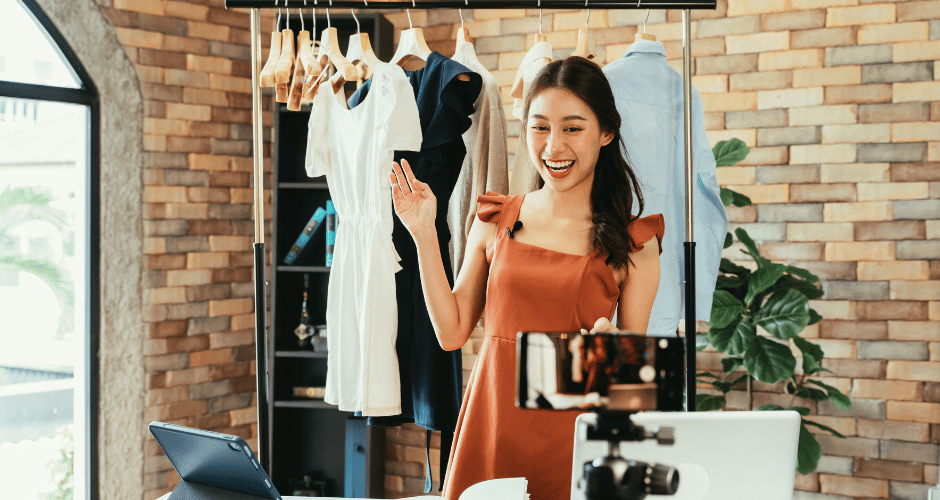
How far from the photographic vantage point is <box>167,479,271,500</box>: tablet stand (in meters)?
0.96

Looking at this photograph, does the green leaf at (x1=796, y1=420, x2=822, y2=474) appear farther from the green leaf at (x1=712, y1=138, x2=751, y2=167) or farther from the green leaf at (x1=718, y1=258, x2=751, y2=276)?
the green leaf at (x1=712, y1=138, x2=751, y2=167)

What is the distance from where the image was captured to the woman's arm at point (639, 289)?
4.44ft

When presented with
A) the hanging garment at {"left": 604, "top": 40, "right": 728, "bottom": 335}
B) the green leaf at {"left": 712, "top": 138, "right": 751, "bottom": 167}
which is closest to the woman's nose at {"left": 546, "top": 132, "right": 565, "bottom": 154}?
the hanging garment at {"left": 604, "top": 40, "right": 728, "bottom": 335}

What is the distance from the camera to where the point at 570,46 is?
2975 millimetres

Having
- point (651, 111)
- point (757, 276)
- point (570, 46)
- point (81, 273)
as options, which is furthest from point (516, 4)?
point (81, 273)

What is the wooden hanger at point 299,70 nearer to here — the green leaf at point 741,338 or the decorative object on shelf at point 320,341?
the decorative object on shelf at point 320,341

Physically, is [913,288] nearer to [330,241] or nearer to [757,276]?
[757,276]

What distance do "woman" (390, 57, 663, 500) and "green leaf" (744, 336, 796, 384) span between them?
3.80 ft

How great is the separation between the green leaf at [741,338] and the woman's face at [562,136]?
1280 mm

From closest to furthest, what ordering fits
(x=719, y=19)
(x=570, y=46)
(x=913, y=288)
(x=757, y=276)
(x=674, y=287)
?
(x=674, y=287) → (x=757, y=276) → (x=913, y=288) → (x=719, y=19) → (x=570, y=46)

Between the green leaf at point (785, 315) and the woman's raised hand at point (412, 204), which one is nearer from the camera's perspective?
the woman's raised hand at point (412, 204)

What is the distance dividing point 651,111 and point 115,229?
2.21m

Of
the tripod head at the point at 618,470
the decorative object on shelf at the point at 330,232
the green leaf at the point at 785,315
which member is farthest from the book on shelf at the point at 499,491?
the decorative object on shelf at the point at 330,232

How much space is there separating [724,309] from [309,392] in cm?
170
